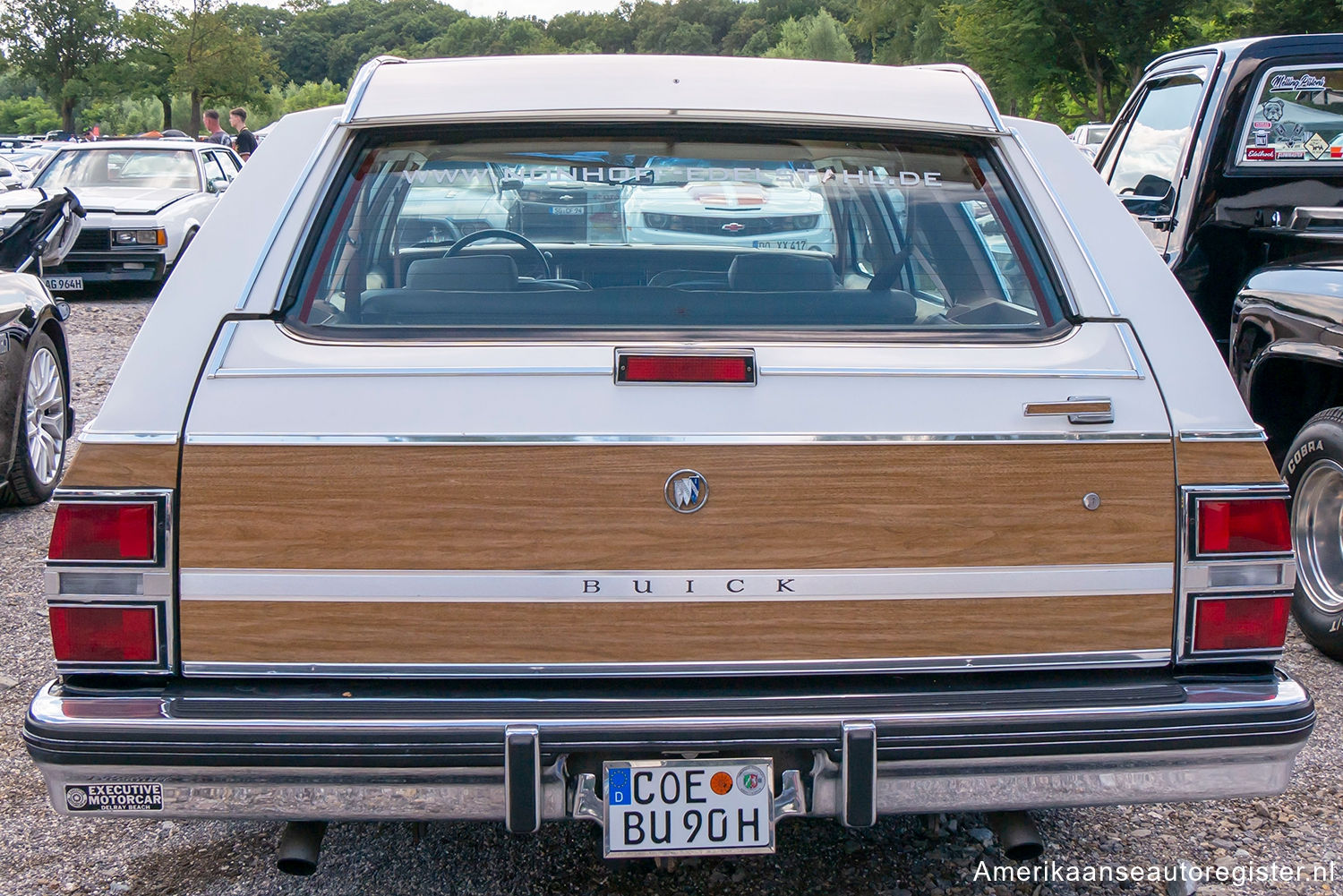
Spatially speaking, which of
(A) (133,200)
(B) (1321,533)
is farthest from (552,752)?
(A) (133,200)

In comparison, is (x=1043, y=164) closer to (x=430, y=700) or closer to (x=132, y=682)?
(x=430, y=700)

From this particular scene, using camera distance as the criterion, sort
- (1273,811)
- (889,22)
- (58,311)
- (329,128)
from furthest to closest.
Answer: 1. (889,22)
2. (58,311)
3. (1273,811)
4. (329,128)

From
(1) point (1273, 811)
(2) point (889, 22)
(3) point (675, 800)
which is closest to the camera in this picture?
(3) point (675, 800)

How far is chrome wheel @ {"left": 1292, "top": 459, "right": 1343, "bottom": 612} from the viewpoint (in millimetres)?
3896

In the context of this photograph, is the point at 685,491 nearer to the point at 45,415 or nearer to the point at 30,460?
the point at 30,460

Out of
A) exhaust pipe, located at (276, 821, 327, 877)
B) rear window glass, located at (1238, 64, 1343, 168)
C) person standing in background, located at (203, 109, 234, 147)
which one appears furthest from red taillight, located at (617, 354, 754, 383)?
person standing in background, located at (203, 109, 234, 147)

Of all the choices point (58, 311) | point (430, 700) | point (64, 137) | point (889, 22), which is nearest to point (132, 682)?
point (430, 700)

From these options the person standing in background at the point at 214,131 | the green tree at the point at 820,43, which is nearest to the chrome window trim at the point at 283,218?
the person standing in background at the point at 214,131

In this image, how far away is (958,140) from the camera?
249cm

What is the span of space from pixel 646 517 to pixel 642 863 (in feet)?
3.44

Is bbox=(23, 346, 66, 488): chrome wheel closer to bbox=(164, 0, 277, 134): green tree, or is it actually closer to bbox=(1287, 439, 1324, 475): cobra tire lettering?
bbox=(1287, 439, 1324, 475): cobra tire lettering

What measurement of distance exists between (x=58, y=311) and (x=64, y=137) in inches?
1620

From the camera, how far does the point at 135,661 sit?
208cm

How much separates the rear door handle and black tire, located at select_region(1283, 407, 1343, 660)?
215 cm
